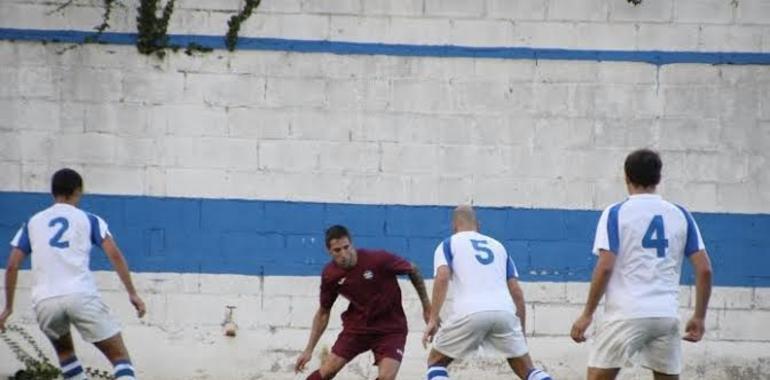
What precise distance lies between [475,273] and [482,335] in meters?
0.43

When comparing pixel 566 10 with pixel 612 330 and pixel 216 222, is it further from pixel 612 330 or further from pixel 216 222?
pixel 612 330

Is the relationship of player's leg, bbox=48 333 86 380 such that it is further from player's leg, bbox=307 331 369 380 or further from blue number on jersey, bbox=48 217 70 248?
player's leg, bbox=307 331 369 380

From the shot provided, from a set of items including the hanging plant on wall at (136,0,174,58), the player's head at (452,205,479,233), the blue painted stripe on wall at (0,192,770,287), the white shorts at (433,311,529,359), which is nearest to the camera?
the white shorts at (433,311,529,359)

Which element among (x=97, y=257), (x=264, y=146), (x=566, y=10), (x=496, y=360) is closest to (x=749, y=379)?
(x=496, y=360)

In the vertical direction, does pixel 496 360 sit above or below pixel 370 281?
below

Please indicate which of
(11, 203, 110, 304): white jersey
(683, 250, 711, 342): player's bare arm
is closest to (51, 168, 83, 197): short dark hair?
(11, 203, 110, 304): white jersey

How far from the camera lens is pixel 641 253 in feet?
31.3

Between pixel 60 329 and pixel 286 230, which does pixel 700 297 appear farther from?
pixel 286 230

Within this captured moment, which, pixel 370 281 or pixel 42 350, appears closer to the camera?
pixel 370 281

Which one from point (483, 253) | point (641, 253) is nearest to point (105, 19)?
point (483, 253)

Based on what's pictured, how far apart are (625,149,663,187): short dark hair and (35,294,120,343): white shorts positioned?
13.2ft

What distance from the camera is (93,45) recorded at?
1363 cm

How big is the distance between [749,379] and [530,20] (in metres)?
3.65

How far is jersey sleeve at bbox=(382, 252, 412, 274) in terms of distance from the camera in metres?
11.8
